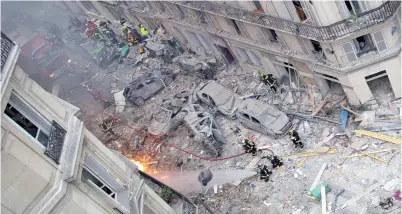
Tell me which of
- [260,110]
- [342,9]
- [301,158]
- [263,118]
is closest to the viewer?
[342,9]

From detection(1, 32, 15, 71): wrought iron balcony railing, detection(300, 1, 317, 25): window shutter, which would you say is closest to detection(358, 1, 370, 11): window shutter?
detection(300, 1, 317, 25): window shutter

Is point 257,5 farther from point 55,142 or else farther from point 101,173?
point 55,142

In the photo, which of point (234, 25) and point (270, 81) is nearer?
point (234, 25)

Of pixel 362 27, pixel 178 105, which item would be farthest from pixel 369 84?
pixel 178 105

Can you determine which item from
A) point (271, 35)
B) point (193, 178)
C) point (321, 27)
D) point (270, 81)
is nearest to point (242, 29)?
point (271, 35)

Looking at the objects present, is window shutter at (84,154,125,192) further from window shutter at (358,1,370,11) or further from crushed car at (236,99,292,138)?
window shutter at (358,1,370,11)

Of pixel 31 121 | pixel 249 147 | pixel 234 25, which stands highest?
pixel 31 121
